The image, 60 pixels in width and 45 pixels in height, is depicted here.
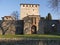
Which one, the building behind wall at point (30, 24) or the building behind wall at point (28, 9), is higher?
the building behind wall at point (28, 9)

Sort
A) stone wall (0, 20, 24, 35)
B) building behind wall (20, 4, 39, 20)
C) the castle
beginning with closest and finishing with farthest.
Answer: the castle → stone wall (0, 20, 24, 35) → building behind wall (20, 4, 39, 20)

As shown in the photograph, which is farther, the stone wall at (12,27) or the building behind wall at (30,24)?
the stone wall at (12,27)

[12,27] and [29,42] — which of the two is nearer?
[29,42]

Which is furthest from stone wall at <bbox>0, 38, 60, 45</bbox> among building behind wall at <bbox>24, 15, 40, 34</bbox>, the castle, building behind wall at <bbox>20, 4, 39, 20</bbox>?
building behind wall at <bbox>20, 4, 39, 20</bbox>

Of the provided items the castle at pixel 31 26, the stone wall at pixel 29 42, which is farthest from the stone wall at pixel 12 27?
the stone wall at pixel 29 42

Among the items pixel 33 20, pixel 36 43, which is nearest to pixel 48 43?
pixel 36 43

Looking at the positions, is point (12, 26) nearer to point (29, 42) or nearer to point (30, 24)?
point (30, 24)

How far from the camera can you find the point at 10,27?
58500 millimetres

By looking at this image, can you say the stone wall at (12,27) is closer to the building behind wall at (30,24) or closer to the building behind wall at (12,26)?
the building behind wall at (12,26)

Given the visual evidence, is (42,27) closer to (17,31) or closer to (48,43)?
(17,31)

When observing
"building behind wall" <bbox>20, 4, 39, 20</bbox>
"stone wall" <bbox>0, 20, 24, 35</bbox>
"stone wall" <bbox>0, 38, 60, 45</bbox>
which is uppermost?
"building behind wall" <bbox>20, 4, 39, 20</bbox>

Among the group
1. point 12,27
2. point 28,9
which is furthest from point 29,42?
point 28,9

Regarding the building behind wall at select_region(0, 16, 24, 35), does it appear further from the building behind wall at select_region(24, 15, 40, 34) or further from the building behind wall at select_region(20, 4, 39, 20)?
the building behind wall at select_region(20, 4, 39, 20)

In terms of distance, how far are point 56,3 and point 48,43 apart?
7746 mm
